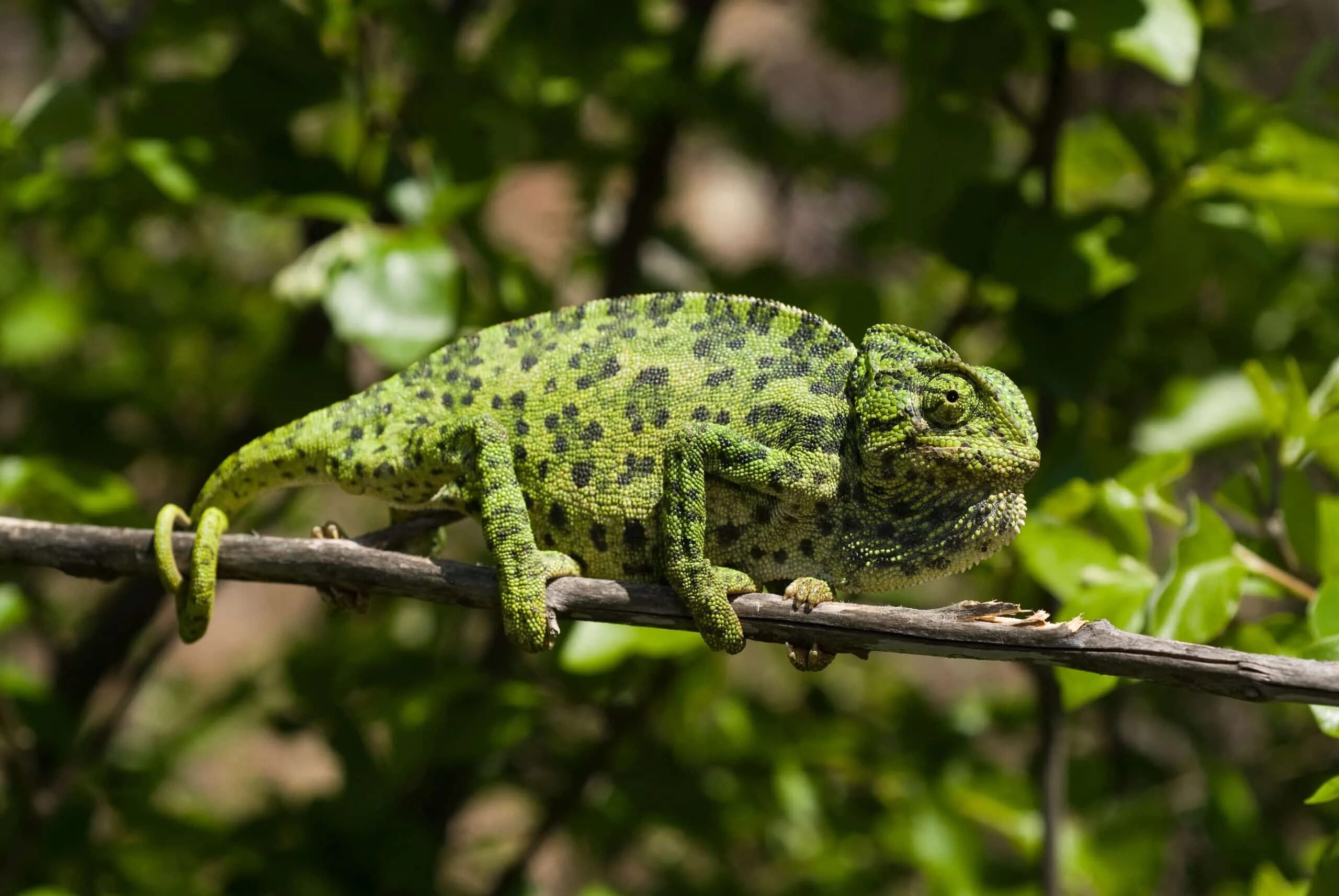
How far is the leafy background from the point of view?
2.04 m

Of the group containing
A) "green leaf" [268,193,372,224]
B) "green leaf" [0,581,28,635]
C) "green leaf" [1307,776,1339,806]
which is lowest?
"green leaf" [1307,776,1339,806]

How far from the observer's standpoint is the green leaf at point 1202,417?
7.73 ft

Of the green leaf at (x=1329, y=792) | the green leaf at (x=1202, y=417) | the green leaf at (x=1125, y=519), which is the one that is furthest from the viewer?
the green leaf at (x=1202, y=417)

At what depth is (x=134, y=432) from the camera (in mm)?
3320

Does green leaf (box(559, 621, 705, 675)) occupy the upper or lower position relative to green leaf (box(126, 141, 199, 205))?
lower

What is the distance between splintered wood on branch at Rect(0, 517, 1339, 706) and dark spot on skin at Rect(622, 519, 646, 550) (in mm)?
95

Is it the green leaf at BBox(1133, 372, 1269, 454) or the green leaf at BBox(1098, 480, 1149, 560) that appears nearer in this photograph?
the green leaf at BBox(1098, 480, 1149, 560)

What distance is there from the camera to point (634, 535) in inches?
64.6

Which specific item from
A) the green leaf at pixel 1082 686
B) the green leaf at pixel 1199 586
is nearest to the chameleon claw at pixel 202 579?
the green leaf at pixel 1082 686

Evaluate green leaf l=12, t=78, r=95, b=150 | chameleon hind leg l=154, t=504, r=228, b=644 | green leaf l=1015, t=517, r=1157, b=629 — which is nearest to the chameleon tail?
chameleon hind leg l=154, t=504, r=228, b=644

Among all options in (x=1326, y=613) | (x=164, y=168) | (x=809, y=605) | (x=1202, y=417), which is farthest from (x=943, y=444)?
(x=164, y=168)

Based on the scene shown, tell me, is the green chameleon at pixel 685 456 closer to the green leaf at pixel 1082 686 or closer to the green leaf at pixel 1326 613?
the green leaf at pixel 1082 686

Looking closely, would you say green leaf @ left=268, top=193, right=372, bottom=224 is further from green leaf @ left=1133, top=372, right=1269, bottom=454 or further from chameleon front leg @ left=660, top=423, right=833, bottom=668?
green leaf @ left=1133, top=372, right=1269, bottom=454

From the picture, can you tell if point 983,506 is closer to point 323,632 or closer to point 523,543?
point 523,543
